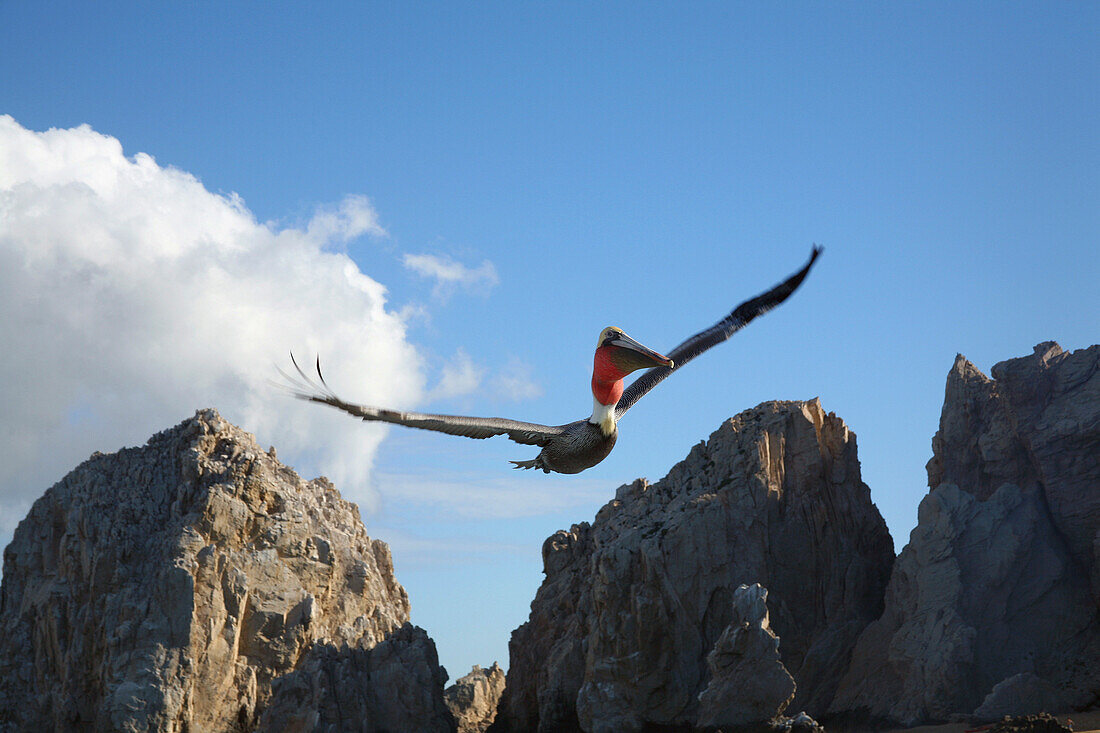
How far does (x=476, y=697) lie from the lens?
71.2 meters

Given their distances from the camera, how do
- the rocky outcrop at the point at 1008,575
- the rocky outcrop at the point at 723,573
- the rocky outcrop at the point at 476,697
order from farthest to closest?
the rocky outcrop at the point at 476,697 < the rocky outcrop at the point at 723,573 < the rocky outcrop at the point at 1008,575

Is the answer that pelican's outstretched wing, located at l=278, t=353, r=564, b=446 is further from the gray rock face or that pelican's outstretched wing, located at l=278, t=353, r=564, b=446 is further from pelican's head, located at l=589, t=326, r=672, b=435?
A: the gray rock face

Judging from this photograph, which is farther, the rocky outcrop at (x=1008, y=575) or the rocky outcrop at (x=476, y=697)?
the rocky outcrop at (x=476, y=697)

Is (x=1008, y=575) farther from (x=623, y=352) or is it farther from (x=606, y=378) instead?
(x=623, y=352)

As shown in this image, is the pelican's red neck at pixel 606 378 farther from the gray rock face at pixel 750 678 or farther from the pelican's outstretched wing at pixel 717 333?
the gray rock face at pixel 750 678


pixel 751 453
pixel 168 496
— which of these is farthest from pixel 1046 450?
pixel 168 496

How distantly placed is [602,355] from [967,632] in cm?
4010

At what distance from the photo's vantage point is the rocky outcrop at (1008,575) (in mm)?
43312

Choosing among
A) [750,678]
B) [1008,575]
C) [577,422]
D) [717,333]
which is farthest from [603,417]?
[1008,575]

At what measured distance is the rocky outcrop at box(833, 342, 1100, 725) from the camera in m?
43.3

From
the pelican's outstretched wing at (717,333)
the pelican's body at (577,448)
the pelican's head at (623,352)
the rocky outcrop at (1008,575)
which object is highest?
the rocky outcrop at (1008,575)

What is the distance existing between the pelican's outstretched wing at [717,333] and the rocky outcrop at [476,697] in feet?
190

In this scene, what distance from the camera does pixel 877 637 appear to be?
160 ft

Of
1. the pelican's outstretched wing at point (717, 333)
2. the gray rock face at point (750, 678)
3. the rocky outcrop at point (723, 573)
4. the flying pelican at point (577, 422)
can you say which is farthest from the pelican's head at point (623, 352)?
the rocky outcrop at point (723, 573)
